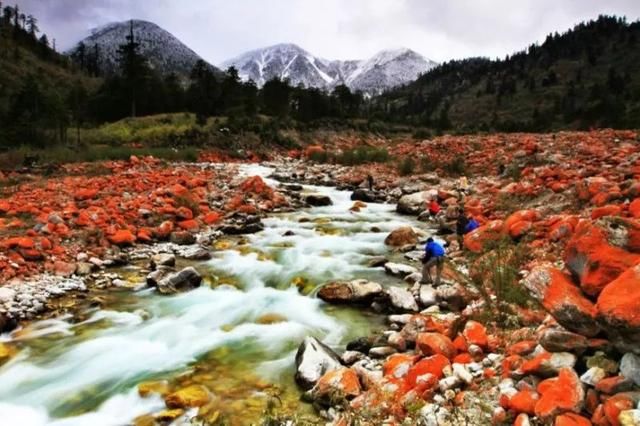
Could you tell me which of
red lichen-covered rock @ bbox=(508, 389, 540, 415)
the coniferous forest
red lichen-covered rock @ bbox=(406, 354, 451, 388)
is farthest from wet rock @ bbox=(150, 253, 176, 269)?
the coniferous forest

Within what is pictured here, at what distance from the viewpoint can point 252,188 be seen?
2106cm

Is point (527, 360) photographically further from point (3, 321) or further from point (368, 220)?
point (368, 220)

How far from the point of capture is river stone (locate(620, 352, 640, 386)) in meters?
3.94

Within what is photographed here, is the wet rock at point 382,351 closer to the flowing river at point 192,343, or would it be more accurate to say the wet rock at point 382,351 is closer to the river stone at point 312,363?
the river stone at point 312,363

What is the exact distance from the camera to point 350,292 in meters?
9.89

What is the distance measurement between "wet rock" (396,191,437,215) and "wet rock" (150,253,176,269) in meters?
10.4

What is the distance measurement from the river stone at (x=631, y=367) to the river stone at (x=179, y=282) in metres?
8.85

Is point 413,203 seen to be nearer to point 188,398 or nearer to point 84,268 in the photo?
point 84,268

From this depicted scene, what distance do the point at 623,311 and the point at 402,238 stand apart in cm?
1036

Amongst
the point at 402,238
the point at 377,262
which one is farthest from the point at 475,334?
the point at 402,238

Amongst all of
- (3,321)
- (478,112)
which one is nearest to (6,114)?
(3,321)

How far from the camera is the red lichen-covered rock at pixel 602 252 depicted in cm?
493

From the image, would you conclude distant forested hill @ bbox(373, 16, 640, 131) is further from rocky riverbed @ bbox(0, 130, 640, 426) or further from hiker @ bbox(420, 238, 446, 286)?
hiker @ bbox(420, 238, 446, 286)

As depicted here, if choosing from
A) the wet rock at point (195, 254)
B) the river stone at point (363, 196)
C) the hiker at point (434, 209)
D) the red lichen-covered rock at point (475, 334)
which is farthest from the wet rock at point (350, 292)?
the river stone at point (363, 196)
